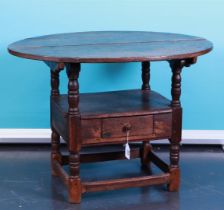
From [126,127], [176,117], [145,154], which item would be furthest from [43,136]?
[176,117]

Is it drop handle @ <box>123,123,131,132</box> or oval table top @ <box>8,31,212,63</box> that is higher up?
oval table top @ <box>8,31,212,63</box>

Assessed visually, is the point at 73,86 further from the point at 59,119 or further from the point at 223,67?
the point at 223,67

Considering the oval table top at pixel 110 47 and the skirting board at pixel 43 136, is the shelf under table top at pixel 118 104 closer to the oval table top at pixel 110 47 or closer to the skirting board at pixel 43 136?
the oval table top at pixel 110 47

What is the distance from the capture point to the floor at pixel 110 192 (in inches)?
99.2

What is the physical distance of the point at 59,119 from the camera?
2.61 meters

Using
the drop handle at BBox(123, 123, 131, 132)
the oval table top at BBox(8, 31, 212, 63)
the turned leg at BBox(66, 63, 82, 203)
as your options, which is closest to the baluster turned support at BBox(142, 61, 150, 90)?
the oval table top at BBox(8, 31, 212, 63)

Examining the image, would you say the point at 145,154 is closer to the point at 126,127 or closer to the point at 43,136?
the point at 126,127

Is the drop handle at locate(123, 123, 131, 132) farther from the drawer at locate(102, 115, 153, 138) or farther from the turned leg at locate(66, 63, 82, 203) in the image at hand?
the turned leg at locate(66, 63, 82, 203)

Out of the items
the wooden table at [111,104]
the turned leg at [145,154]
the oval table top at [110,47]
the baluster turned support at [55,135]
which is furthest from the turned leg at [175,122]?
the baluster turned support at [55,135]

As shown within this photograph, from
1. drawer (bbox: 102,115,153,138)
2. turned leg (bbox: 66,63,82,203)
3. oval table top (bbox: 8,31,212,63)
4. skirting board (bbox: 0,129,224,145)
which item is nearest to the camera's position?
oval table top (bbox: 8,31,212,63)

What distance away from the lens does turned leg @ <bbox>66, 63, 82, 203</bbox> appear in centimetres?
233

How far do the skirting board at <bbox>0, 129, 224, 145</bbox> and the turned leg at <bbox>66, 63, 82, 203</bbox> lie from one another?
30.6 inches

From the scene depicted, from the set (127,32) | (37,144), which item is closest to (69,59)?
(127,32)

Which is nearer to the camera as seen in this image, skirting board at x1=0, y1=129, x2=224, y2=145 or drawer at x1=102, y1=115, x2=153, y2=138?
drawer at x1=102, y1=115, x2=153, y2=138
